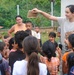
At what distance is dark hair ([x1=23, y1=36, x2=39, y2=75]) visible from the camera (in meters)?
3.44

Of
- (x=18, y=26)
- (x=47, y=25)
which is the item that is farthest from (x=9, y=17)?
(x=18, y=26)

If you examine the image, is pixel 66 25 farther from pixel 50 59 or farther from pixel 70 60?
pixel 70 60

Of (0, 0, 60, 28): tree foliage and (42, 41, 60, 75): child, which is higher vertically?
(0, 0, 60, 28): tree foliage

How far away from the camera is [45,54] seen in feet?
14.4

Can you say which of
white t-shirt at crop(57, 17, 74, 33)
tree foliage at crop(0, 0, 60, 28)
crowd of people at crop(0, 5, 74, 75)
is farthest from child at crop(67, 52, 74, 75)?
tree foliage at crop(0, 0, 60, 28)

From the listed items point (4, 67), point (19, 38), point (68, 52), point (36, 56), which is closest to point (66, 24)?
point (68, 52)

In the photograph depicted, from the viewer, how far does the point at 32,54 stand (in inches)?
138

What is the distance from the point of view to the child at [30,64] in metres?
3.45

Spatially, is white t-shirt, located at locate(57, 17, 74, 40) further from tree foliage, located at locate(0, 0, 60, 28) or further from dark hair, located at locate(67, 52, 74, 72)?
tree foliage, located at locate(0, 0, 60, 28)

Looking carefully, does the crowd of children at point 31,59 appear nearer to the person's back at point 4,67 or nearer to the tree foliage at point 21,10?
the person's back at point 4,67

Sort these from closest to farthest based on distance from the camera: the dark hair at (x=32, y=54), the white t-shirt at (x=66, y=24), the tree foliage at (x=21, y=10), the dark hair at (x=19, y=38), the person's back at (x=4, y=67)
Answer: the dark hair at (x=32, y=54) → the dark hair at (x=19, y=38) → the person's back at (x=4, y=67) → the white t-shirt at (x=66, y=24) → the tree foliage at (x=21, y=10)

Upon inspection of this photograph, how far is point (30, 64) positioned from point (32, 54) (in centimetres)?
12

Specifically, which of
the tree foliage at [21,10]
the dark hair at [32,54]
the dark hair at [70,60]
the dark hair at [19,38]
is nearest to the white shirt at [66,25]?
the dark hair at [19,38]

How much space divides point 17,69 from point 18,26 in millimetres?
4293
